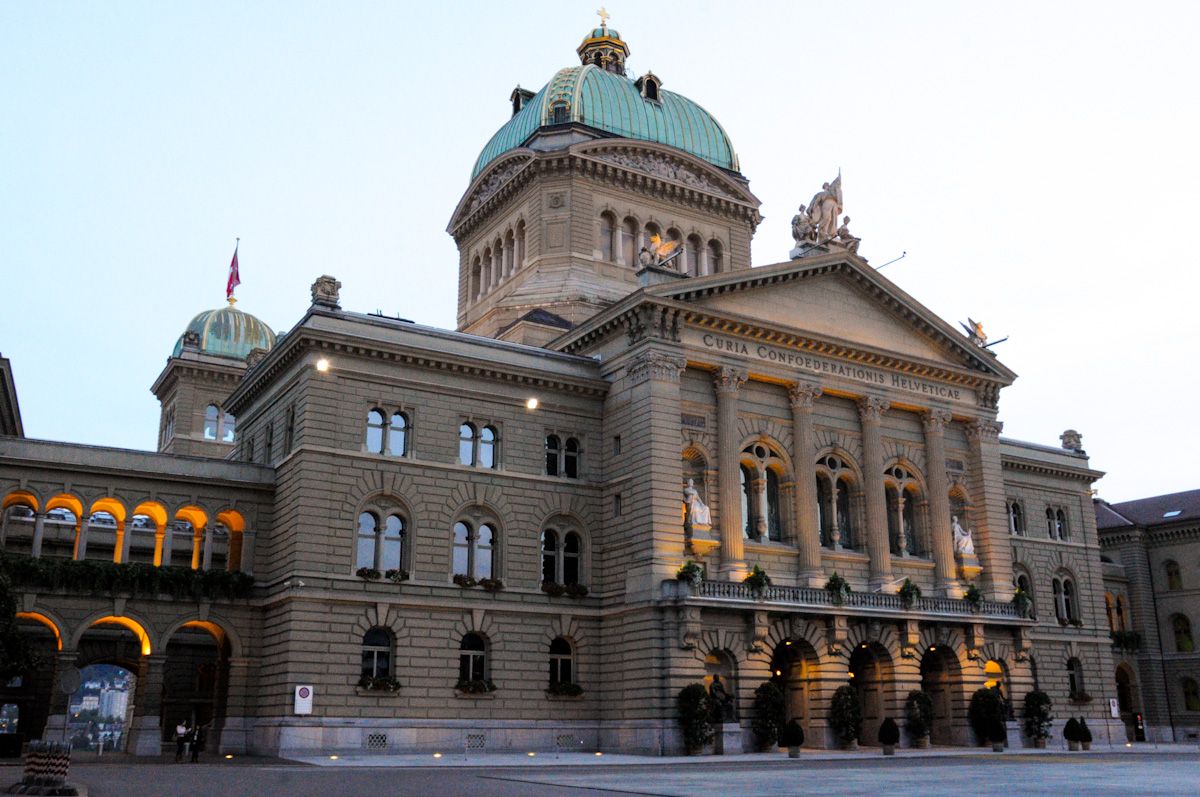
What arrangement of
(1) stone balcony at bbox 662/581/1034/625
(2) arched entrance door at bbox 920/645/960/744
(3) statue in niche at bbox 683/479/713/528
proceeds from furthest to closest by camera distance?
1. (2) arched entrance door at bbox 920/645/960/744
2. (3) statue in niche at bbox 683/479/713/528
3. (1) stone balcony at bbox 662/581/1034/625

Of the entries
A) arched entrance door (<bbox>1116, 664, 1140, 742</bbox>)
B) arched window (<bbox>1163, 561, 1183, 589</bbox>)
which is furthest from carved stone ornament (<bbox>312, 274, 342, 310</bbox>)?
arched window (<bbox>1163, 561, 1183, 589</bbox>)

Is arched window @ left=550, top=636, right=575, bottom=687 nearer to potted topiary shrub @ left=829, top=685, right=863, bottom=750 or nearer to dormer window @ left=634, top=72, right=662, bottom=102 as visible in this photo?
potted topiary shrub @ left=829, top=685, right=863, bottom=750

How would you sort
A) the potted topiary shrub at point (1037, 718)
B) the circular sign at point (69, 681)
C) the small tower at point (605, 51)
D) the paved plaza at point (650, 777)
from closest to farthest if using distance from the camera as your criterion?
the paved plaza at point (650, 777) → the circular sign at point (69, 681) → the potted topiary shrub at point (1037, 718) → the small tower at point (605, 51)

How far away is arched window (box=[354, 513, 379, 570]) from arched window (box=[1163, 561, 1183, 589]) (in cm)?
5625

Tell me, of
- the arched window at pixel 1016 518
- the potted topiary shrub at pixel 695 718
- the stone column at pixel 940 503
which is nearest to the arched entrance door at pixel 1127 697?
the arched window at pixel 1016 518

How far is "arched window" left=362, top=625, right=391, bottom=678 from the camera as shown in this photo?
4212cm

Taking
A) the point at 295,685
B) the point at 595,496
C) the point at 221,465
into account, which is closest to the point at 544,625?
the point at 595,496

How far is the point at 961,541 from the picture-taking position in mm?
53656

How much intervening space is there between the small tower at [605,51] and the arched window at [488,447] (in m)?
32.3

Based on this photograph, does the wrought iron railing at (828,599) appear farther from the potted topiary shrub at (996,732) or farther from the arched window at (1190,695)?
the arched window at (1190,695)

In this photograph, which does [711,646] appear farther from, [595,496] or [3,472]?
[3,472]

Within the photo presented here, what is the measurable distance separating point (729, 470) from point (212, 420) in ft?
129

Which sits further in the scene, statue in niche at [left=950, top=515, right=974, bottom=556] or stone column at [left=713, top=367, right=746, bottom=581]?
statue in niche at [left=950, top=515, right=974, bottom=556]

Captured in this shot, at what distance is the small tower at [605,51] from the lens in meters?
71.4
